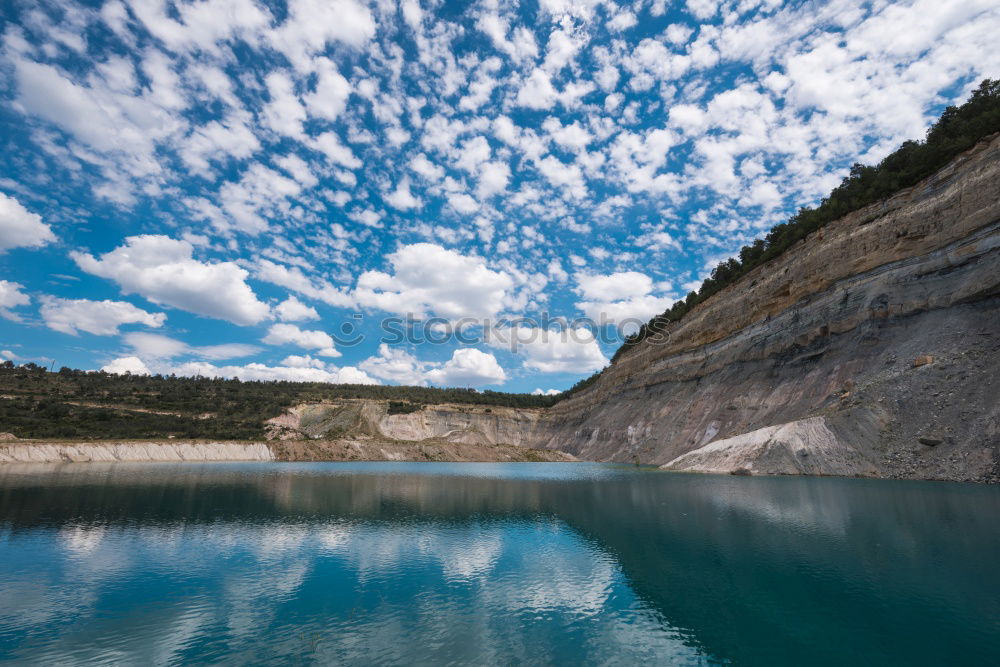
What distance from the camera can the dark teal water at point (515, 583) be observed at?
1005 centimetres

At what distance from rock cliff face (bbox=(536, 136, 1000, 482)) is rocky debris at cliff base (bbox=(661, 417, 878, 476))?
109 mm

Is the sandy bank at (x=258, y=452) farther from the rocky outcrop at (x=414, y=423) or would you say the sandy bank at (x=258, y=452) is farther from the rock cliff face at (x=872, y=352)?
the rock cliff face at (x=872, y=352)

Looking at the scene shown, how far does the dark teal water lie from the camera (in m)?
10.1

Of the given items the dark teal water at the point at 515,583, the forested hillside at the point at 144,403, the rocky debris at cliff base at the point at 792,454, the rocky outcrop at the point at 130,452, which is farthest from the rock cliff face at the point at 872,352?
the forested hillside at the point at 144,403

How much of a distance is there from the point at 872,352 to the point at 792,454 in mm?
12814

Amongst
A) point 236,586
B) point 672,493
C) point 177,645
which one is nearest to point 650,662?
point 177,645

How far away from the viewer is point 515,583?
47.8 ft

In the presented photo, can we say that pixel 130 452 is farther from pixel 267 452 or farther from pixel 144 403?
pixel 144 403

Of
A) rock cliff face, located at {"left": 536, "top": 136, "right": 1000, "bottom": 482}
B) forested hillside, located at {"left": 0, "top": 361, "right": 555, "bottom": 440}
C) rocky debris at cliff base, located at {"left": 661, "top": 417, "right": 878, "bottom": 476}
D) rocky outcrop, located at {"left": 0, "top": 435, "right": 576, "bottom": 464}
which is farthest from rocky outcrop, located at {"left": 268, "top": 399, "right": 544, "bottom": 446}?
rocky debris at cliff base, located at {"left": 661, "top": 417, "right": 878, "bottom": 476}

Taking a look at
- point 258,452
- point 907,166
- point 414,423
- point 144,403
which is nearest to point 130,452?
point 258,452

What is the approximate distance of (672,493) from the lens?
32219 millimetres

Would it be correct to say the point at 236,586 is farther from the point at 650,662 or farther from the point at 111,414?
the point at 111,414

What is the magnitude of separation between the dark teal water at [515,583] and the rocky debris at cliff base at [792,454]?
25.1ft

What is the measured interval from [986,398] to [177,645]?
43.1m
